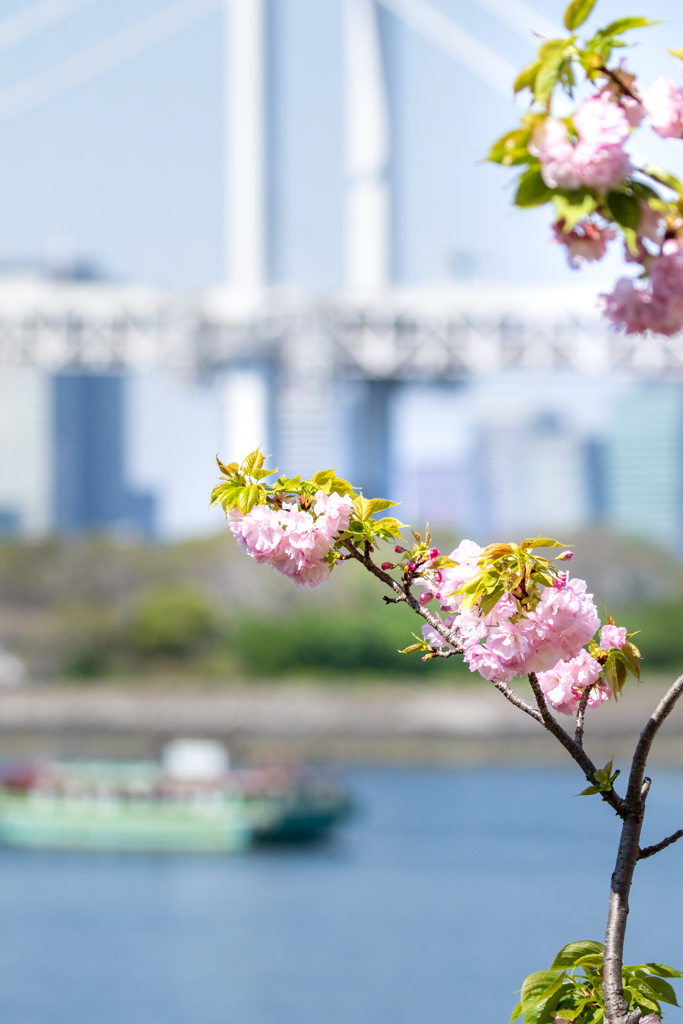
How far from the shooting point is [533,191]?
2.49ft

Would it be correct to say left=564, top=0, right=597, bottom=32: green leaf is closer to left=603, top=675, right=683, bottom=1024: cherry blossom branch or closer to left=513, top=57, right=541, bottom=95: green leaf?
left=513, top=57, right=541, bottom=95: green leaf

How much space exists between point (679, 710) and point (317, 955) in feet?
38.3

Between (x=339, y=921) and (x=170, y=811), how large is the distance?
14.3 ft

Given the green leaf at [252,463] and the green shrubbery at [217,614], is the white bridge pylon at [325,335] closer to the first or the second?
the green shrubbery at [217,614]

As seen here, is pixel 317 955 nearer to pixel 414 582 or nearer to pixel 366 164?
pixel 414 582

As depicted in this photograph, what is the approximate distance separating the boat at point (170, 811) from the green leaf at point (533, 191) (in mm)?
11082

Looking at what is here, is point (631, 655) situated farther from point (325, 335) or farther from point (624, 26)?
point (325, 335)

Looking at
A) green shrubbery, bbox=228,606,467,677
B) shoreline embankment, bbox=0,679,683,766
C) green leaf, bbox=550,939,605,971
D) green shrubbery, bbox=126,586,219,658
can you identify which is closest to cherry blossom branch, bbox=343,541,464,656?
green leaf, bbox=550,939,605,971

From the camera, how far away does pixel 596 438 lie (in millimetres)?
57531

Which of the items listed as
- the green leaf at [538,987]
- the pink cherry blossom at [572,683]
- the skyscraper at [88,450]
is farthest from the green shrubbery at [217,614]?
the skyscraper at [88,450]

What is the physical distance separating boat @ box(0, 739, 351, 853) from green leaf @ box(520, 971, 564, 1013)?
35.4 feet

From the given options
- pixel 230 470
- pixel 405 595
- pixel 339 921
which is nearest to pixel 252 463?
pixel 230 470

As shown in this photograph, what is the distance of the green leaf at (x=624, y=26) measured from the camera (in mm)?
766

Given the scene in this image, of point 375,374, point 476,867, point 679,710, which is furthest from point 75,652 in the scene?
point 476,867
